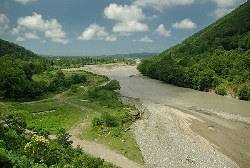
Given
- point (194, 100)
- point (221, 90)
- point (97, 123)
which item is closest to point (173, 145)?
point (97, 123)

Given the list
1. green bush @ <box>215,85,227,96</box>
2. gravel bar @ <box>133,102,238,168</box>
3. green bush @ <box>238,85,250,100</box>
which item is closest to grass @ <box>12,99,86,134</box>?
gravel bar @ <box>133,102,238,168</box>

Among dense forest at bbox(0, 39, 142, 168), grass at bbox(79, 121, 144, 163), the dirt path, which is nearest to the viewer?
dense forest at bbox(0, 39, 142, 168)

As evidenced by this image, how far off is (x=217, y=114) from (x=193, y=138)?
17567 mm

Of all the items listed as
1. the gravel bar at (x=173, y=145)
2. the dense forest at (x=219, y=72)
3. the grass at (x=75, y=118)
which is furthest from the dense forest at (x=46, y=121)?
the dense forest at (x=219, y=72)

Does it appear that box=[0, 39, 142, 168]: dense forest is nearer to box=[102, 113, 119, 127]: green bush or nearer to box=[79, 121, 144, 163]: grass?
box=[102, 113, 119, 127]: green bush

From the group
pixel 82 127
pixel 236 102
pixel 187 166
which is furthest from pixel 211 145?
pixel 236 102

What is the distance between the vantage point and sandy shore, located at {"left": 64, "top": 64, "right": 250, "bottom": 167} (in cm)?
3111

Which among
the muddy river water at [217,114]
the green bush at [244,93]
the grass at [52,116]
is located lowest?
the muddy river water at [217,114]

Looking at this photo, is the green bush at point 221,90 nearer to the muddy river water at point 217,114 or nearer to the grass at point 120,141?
the muddy river water at point 217,114

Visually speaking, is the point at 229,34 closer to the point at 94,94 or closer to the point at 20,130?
the point at 94,94

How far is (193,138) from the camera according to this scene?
38875 millimetres

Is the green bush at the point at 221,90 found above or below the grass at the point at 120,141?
above

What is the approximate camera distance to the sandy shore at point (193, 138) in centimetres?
3111

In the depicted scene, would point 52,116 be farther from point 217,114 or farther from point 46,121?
point 217,114
